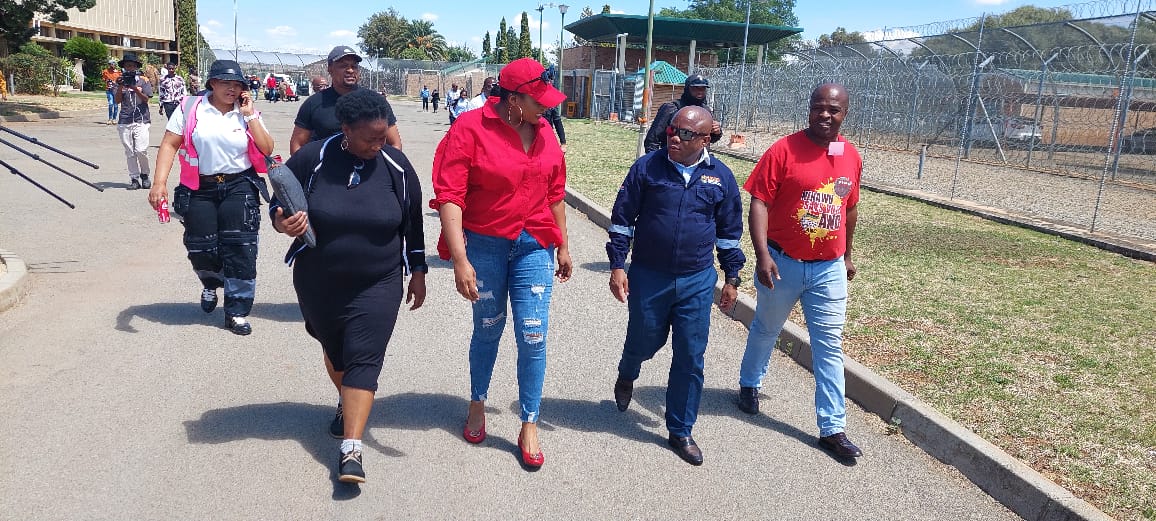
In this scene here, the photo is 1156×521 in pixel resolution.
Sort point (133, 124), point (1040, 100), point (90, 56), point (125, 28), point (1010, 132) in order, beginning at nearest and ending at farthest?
point (133, 124) < point (1040, 100) < point (1010, 132) < point (90, 56) < point (125, 28)

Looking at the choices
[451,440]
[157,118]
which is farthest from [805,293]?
[157,118]

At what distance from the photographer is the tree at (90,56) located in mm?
45156

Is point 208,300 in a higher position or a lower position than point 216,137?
lower

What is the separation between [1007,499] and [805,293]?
1307 millimetres

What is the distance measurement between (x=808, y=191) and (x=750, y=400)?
1.27 m

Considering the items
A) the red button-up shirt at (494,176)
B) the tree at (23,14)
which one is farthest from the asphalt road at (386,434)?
the tree at (23,14)

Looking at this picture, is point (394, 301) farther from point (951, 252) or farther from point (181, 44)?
point (181, 44)

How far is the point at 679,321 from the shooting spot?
412cm

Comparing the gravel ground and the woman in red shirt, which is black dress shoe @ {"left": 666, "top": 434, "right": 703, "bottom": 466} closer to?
the woman in red shirt

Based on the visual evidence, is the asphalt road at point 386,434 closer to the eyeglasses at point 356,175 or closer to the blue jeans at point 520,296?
the blue jeans at point 520,296

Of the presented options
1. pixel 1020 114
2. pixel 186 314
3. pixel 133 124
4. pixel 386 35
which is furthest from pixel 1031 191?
pixel 386 35

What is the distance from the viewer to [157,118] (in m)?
28.4

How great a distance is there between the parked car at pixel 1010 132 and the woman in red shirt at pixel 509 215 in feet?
48.0

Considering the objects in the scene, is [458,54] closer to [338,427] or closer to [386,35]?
[386,35]
